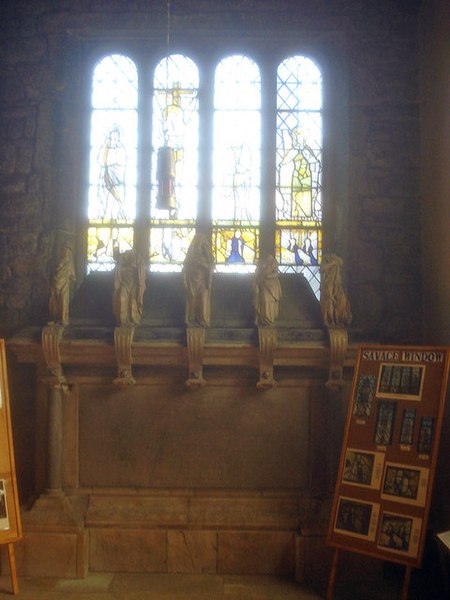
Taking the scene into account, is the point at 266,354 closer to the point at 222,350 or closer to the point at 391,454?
the point at 222,350

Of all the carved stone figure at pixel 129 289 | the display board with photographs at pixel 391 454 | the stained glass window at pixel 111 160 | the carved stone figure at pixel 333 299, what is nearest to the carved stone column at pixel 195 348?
the carved stone figure at pixel 129 289

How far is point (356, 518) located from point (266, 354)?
1.11 meters

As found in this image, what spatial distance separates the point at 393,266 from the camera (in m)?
4.75

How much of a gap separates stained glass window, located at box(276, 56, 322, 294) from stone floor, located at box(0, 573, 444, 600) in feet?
7.20

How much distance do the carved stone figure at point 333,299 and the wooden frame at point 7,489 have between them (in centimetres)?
205

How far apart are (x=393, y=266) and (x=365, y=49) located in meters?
1.76

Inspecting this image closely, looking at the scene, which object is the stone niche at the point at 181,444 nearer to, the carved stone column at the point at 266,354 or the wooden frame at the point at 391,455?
the carved stone column at the point at 266,354

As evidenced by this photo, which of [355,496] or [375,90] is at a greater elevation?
[375,90]

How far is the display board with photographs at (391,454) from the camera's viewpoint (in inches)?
133

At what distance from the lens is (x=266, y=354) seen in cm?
399

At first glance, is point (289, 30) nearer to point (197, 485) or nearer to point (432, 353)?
point (432, 353)

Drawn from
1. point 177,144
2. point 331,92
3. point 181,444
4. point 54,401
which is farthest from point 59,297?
point 331,92

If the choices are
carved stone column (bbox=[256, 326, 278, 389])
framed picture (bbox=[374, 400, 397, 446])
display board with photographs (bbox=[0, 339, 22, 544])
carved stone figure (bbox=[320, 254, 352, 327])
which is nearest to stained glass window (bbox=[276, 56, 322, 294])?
carved stone figure (bbox=[320, 254, 352, 327])

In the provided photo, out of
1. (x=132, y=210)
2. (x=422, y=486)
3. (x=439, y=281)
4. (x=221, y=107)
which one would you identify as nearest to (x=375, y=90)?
(x=221, y=107)
